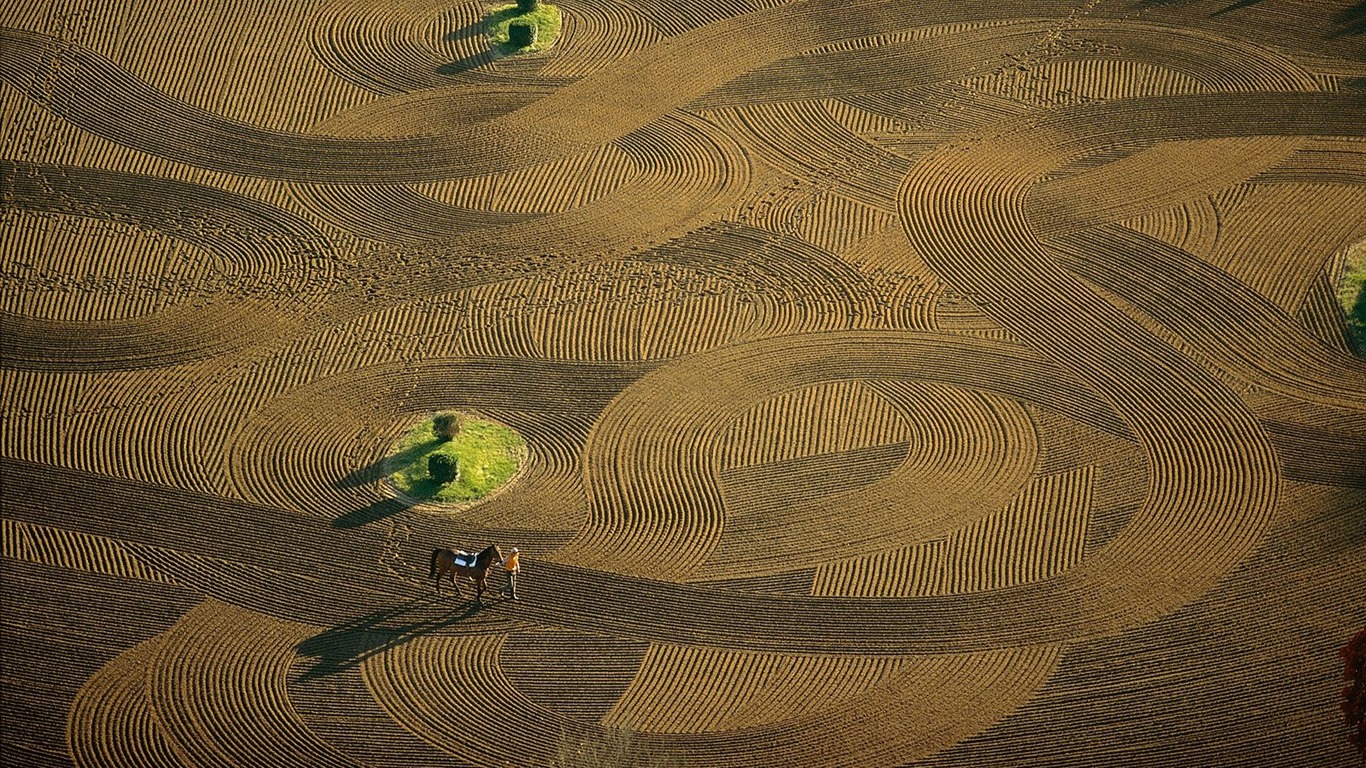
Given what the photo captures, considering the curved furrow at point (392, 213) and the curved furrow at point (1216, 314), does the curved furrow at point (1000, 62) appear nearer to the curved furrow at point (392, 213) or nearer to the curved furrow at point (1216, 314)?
the curved furrow at point (1216, 314)

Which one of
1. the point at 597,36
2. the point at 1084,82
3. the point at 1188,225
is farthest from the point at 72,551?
the point at 1084,82

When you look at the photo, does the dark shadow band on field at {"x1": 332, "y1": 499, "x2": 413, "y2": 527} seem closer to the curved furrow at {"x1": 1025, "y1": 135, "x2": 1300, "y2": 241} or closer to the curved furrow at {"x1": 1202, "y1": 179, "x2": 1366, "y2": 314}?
the curved furrow at {"x1": 1025, "y1": 135, "x2": 1300, "y2": 241}

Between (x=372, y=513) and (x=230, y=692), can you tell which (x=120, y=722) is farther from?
(x=372, y=513)

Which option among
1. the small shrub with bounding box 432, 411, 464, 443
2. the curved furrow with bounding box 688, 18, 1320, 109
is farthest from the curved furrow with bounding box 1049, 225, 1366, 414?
the small shrub with bounding box 432, 411, 464, 443

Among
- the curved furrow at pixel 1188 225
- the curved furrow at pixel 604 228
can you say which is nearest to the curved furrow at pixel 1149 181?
the curved furrow at pixel 1188 225

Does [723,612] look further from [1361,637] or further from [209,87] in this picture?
[209,87]

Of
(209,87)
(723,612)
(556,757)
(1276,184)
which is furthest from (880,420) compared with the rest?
Answer: (209,87)
